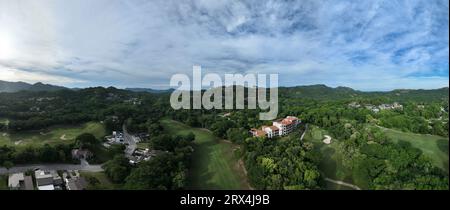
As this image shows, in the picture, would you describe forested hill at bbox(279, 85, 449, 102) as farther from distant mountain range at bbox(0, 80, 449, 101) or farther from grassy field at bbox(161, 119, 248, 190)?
grassy field at bbox(161, 119, 248, 190)

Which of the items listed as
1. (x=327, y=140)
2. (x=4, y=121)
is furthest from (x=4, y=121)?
(x=327, y=140)

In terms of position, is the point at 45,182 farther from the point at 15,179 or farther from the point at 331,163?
the point at 331,163

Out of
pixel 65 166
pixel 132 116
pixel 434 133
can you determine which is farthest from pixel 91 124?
pixel 434 133

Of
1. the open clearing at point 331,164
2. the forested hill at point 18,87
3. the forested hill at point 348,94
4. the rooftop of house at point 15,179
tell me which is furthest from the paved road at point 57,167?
the forested hill at point 348,94

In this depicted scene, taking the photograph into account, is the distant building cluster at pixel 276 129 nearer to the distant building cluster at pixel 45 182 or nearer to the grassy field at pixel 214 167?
the grassy field at pixel 214 167
